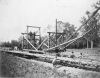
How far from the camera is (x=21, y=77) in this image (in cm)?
565

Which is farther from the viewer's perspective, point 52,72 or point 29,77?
point 29,77

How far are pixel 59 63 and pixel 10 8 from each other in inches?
149

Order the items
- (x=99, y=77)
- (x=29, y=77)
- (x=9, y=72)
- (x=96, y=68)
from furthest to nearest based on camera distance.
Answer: (x=9, y=72)
(x=29, y=77)
(x=96, y=68)
(x=99, y=77)

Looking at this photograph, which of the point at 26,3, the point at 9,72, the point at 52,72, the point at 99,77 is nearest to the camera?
the point at 99,77

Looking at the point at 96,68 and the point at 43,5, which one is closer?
the point at 96,68

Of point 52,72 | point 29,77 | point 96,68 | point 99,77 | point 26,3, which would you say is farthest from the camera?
point 26,3

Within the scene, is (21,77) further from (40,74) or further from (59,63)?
(59,63)

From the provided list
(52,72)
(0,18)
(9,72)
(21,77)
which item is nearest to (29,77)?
(21,77)

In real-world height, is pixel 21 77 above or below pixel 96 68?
below

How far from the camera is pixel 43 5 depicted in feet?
19.3

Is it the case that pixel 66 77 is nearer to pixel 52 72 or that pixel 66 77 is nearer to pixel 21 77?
pixel 52 72

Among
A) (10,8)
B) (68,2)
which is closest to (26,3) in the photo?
(10,8)

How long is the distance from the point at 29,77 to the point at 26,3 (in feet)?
12.5

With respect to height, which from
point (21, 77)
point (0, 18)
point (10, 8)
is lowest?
point (21, 77)
